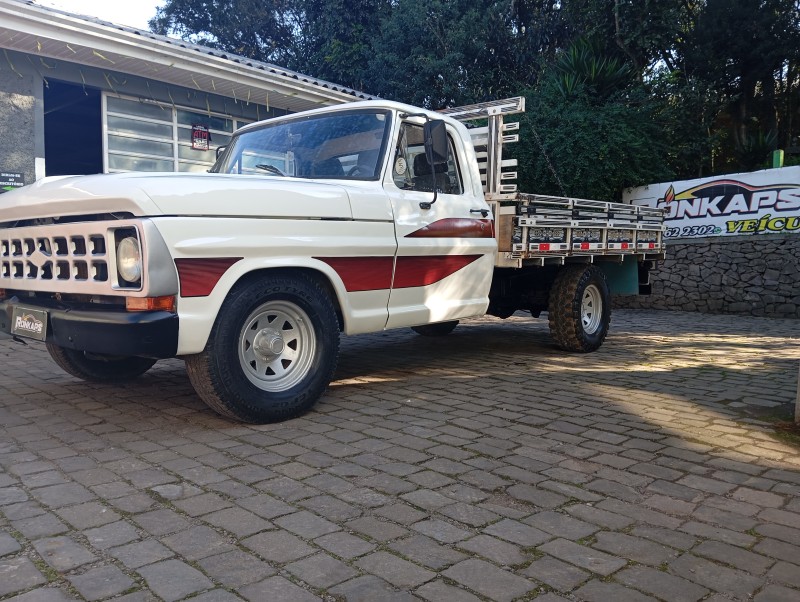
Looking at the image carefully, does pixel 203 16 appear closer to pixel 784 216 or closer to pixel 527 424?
pixel 784 216

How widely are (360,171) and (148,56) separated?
540 cm

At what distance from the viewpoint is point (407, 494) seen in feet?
9.41

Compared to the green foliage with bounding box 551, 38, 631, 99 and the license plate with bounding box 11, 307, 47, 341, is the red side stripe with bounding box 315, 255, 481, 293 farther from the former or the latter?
the green foliage with bounding box 551, 38, 631, 99

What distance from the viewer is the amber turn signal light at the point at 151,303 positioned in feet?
11.0

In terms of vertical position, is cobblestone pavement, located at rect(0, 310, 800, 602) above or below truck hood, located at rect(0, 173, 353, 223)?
below

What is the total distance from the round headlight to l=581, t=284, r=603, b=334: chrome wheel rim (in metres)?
4.70

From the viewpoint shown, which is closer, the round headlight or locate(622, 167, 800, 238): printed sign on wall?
the round headlight

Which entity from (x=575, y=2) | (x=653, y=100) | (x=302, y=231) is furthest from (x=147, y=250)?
(x=575, y=2)

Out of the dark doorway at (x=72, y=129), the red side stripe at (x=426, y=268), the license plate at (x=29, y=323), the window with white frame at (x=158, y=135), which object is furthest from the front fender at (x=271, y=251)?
the dark doorway at (x=72, y=129)

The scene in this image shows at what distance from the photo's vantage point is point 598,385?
202 inches

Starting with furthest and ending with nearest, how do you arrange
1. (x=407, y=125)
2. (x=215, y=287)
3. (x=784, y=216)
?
(x=784, y=216), (x=407, y=125), (x=215, y=287)

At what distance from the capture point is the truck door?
4660 millimetres

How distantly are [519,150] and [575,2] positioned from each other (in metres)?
4.04

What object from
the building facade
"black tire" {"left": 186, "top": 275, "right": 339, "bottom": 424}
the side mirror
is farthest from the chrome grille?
the building facade
